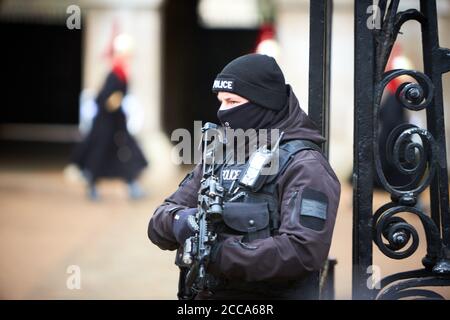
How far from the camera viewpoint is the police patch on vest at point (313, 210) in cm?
253

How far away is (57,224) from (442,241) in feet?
22.9

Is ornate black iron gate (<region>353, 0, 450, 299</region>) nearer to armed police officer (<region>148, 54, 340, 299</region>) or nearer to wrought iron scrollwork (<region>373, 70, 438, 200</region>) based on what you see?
wrought iron scrollwork (<region>373, 70, 438, 200</region>)

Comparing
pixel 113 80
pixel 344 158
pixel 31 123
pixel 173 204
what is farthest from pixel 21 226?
pixel 31 123

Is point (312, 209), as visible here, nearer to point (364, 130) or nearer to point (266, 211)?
point (266, 211)

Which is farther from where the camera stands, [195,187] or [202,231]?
[195,187]

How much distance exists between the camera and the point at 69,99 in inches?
629

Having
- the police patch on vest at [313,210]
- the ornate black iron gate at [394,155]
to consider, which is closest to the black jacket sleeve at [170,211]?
the police patch on vest at [313,210]

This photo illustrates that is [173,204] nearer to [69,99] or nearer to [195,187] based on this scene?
[195,187]

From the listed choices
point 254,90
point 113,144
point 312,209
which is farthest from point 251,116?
point 113,144

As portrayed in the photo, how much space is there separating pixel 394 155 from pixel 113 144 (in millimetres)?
8027

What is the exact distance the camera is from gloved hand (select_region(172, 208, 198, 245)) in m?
2.69

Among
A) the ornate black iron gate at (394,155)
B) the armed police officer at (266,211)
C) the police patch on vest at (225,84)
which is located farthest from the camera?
the police patch on vest at (225,84)

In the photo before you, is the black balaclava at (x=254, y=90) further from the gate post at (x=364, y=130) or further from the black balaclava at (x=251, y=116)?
the gate post at (x=364, y=130)

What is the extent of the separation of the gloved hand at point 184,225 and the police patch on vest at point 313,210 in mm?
384
